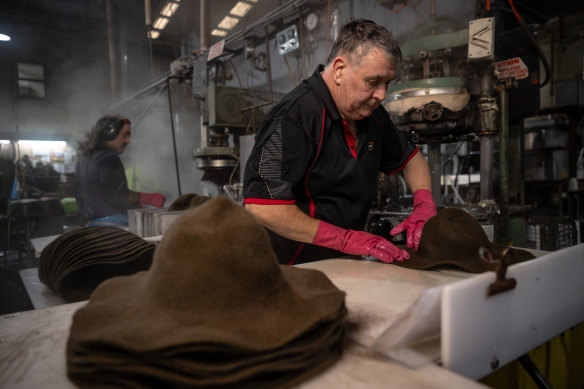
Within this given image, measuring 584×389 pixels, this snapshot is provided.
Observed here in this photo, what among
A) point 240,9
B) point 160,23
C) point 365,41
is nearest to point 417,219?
point 365,41

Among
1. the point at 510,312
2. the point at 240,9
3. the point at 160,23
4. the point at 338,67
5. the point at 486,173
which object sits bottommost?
the point at 510,312

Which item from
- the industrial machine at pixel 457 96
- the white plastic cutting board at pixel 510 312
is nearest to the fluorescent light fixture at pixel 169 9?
the industrial machine at pixel 457 96

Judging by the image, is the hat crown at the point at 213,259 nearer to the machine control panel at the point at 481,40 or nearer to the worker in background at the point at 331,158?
the worker in background at the point at 331,158

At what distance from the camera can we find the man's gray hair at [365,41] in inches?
58.0

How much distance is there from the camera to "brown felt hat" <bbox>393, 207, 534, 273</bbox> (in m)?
1.26

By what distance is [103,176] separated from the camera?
3760 millimetres

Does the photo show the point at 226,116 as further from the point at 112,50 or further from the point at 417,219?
the point at 112,50

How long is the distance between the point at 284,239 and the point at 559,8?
682 cm

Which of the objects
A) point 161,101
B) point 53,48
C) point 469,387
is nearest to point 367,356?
point 469,387

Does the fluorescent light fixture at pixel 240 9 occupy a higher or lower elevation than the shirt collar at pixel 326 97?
higher

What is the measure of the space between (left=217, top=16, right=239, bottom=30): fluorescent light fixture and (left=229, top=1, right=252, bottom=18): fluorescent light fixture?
0.12 metres

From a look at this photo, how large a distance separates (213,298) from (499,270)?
1.73 feet

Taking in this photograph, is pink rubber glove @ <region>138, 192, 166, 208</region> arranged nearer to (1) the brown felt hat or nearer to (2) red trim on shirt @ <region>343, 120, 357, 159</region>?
(2) red trim on shirt @ <region>343, 120, 357, 159</region>

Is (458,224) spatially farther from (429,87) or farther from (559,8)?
(559,8)
